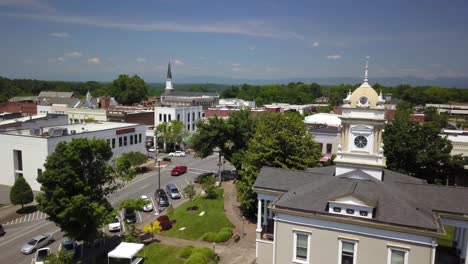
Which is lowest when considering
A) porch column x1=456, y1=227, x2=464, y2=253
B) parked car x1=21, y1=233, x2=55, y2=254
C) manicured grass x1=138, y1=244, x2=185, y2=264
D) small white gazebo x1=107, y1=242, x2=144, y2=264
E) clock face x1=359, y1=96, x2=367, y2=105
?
A: parked car x1=21, y1=233, x2=55, y2=254

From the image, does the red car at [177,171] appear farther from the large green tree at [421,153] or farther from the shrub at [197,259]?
the shrub at [197,259]

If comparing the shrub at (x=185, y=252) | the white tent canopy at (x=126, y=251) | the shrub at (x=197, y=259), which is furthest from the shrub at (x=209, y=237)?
the white tent canopy at (x=126, y=251)

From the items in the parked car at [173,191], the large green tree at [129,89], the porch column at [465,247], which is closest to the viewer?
the porch column at [465,247]

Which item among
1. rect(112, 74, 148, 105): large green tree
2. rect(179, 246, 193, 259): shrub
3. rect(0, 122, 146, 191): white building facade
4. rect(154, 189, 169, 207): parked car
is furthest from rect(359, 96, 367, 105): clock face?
rect(112, 74, 148, 105): large green tree

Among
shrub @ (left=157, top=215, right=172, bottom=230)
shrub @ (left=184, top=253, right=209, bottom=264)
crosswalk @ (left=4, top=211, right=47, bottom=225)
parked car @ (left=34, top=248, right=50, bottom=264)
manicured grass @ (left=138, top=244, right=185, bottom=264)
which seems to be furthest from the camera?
crosswalk @ (left=4, top=211, right=47, bottom=225)

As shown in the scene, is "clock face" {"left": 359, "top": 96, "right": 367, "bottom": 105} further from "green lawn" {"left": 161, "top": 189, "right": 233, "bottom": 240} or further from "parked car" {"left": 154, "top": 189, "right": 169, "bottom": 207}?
"parked car" {"left": 154, "top": 189, "right": 169, "bottom": 207}

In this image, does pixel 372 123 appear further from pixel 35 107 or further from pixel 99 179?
pixel 35 107

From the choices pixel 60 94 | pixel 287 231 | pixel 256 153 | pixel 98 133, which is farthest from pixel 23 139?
pixel 60 94
